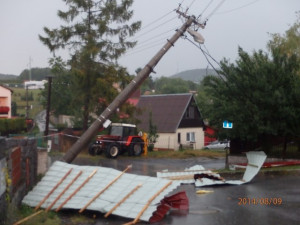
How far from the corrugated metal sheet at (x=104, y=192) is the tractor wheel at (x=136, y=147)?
755 inches

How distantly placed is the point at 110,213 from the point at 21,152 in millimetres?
3434

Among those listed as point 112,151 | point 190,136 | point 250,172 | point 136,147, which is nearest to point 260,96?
point 250,172

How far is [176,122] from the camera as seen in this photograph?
50.0m

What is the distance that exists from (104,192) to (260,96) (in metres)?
12.5

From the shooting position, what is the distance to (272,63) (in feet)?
76.2

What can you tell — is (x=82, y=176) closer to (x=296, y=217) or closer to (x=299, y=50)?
(x=296, y=217)

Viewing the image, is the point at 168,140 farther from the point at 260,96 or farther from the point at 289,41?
the point at 260,96

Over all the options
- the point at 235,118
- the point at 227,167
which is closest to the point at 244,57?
the point at 235,118

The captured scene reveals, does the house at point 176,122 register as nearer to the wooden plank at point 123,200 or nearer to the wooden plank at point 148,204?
the wooden plank at point 123,200

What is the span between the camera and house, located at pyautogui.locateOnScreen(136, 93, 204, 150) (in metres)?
49.6

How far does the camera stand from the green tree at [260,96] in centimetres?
2258

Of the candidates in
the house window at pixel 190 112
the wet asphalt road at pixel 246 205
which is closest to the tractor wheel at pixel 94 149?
the wet asphalt road at pixel 246 205

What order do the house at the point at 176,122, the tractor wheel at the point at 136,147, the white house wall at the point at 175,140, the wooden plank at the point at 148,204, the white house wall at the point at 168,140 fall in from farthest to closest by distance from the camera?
1. the house at the point at 176,122
2. the white house wall at the point at 168,140
3. the white house wall at the point at 175,140
4. the tractor wheel at the point at 136,147
5. the wooden plank at the point at 148,204

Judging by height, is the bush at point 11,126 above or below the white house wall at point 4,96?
below
